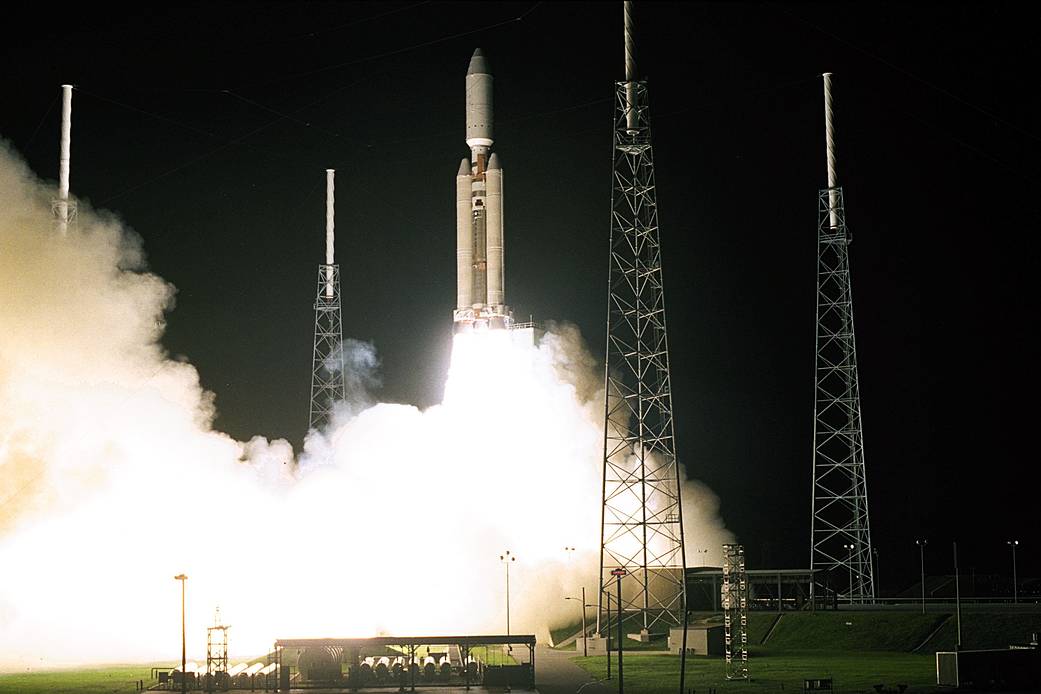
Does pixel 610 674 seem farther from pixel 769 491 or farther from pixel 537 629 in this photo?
pixel 769 491

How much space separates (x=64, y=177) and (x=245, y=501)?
13435 mm

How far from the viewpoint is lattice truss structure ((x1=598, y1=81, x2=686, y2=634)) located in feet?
174

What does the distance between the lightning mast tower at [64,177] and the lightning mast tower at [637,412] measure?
19.1 metres

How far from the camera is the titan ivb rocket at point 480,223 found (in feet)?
201

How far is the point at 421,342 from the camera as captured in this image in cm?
8819

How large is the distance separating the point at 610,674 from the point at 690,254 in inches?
1561

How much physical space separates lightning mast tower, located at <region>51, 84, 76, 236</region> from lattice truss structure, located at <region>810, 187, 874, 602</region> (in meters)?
28.8

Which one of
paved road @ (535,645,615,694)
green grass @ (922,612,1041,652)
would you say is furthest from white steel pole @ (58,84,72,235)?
green grass @ (922,612,1041,652)

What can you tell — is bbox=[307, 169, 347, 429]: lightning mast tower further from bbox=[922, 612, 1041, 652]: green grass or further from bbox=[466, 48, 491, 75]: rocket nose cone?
bbox=[922, 612, 1041, 652]: green grass

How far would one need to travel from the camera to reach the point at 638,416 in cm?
5412

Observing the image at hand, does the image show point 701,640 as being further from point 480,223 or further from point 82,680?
point 82,680

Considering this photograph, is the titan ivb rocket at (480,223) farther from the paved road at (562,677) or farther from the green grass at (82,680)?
the green grass at (82,680)

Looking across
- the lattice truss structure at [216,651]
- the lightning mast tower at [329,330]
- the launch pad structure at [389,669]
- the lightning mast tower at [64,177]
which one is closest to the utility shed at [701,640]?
the launch pad structure at [389,669]

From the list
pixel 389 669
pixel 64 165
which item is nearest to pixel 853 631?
pixel 389 669
